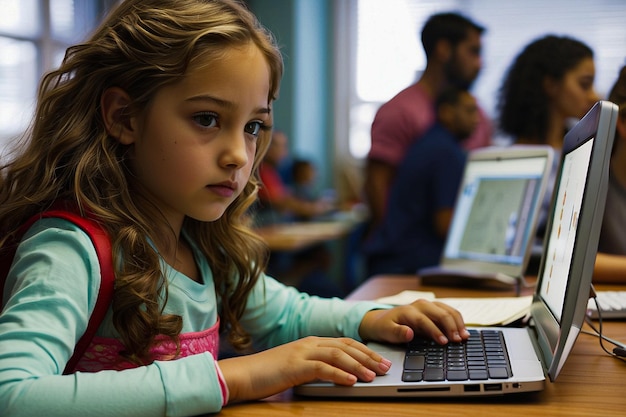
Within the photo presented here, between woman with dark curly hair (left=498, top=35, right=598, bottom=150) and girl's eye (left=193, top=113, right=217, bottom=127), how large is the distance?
4.30 feet

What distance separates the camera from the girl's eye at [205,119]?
840mm

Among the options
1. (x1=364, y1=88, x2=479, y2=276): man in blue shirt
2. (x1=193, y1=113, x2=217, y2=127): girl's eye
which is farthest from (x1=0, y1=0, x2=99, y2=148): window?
(x1=193, y1=113, x2=217, y2=127): girl's eye

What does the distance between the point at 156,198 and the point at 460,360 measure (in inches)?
17.0

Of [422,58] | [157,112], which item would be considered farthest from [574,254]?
[422,58]

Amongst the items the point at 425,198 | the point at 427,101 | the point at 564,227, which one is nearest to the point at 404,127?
the point at 427,101

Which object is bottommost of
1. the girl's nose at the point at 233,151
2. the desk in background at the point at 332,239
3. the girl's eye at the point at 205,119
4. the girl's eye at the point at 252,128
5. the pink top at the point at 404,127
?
the desk in background at the point at 332,239

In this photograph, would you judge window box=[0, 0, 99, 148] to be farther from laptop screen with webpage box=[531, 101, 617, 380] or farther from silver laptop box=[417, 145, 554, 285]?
laptop screen with webpage box=[531, 101, 617, 380]

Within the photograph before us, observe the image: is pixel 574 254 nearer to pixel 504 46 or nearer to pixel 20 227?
pixel 20 227

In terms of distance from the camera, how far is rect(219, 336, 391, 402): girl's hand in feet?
2.35

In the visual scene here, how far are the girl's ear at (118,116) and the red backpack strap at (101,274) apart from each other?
139 millimetres

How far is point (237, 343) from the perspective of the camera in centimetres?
107

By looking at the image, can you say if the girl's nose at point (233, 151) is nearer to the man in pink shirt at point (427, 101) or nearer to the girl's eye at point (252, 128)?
the girl's eye at point (252, 128)

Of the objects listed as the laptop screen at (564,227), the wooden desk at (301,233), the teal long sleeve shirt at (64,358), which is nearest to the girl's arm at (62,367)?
the teal long sleeve shirt at (64,358)

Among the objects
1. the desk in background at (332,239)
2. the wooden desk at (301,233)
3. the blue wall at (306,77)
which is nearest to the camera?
the wooden desk at (301,233)
